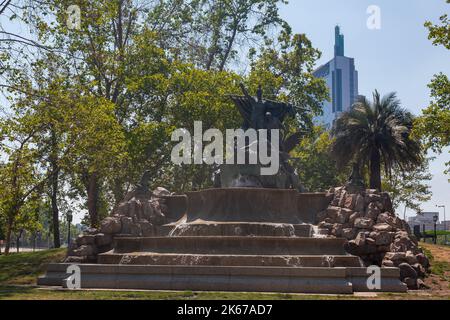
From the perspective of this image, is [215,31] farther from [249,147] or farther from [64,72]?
[249,147]

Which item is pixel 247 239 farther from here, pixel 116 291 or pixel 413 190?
pixel 413 190

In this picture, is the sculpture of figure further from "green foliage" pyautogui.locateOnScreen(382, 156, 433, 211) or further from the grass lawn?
"green foliage" pyautogui.locateOnScreen(382, 156, 433, 211)

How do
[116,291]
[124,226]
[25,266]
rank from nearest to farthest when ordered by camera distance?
[116,291], [124,226], [25,266]

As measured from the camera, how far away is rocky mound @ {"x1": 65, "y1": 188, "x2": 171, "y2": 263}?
2172cm

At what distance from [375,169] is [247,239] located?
15.4 metres

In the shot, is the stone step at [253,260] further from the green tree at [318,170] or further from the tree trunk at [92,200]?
the green tree at [318,170]

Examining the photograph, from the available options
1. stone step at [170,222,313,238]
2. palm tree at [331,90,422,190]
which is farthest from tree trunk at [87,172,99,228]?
stone step at [170,222,313,238]

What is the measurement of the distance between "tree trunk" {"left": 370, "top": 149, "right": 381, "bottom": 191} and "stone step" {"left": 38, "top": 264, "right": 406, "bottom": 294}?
1455 cm

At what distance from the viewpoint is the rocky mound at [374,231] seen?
63.5ft

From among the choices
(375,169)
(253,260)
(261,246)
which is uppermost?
(375,169)

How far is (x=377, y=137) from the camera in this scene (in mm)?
30453

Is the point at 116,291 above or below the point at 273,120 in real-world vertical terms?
below

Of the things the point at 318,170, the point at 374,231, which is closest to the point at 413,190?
the point at 318,170
